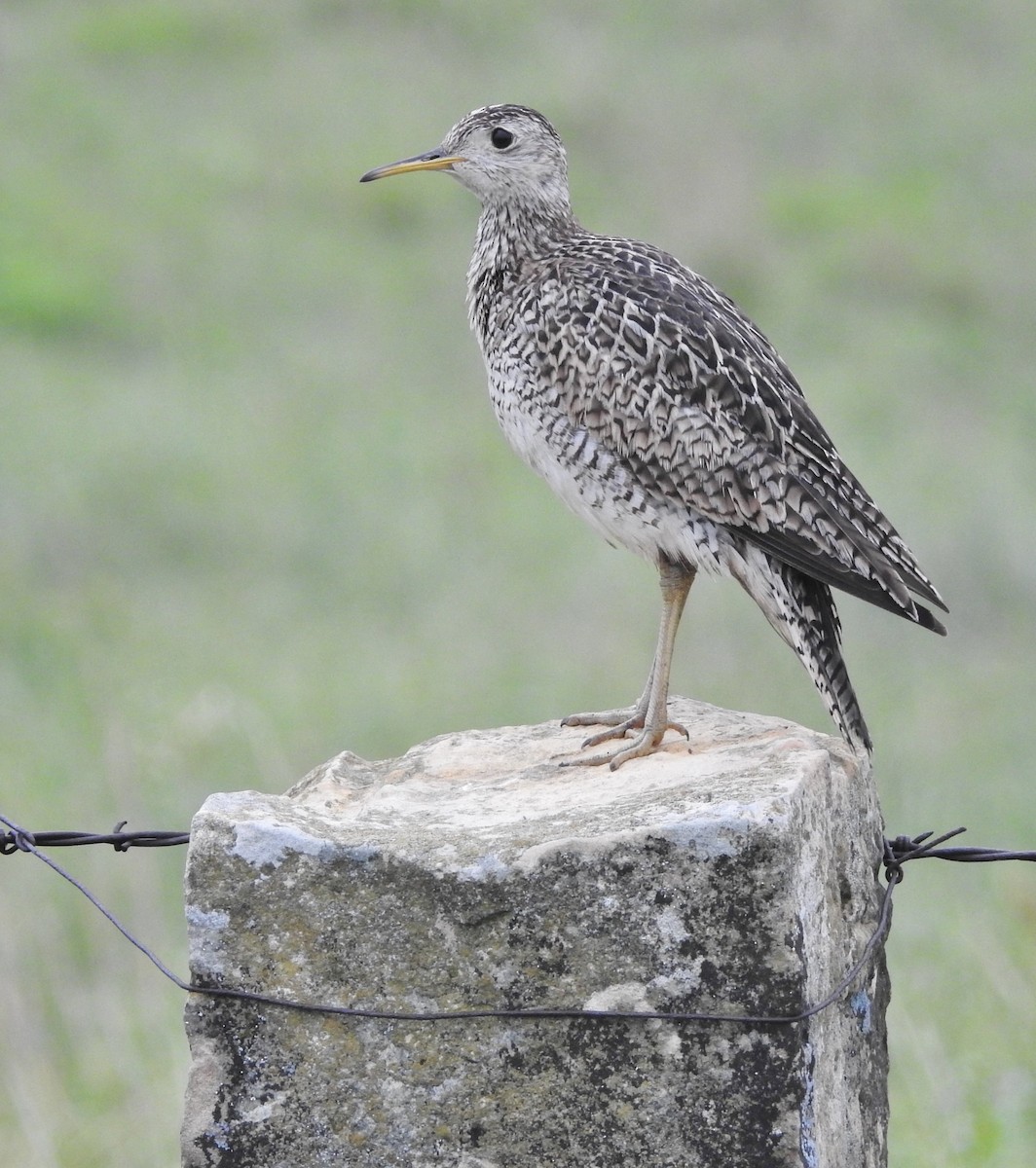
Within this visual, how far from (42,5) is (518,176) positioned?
20.0 meters

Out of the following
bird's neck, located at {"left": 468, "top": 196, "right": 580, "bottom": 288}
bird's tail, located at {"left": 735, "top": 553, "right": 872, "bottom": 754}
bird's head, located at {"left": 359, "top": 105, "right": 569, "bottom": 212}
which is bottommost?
bird's tail, located at {"left": 735, "top": 553, "right": 872, "bottom": 754}

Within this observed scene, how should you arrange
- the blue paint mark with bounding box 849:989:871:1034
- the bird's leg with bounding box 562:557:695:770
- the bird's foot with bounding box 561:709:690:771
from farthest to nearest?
the bird's leg with bounding box 562:557:695:770, the bird's foot with bounding box 561:709:690:771, the blue paint mark with bounding box 849:989:871:1034

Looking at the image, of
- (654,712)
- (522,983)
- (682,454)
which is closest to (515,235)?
(682,454)

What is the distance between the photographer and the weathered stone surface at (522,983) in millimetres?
3045

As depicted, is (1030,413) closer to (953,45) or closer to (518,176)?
(518,176)

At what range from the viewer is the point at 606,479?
489 centimetres

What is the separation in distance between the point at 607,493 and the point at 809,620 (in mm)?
660

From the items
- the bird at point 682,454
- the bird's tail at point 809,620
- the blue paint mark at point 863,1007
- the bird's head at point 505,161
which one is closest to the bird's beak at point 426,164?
the bird's head at point 505,161

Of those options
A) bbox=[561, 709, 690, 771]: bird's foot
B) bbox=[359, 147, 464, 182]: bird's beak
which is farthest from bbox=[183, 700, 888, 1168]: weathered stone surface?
bbox=[359, 147, 464, 182]: bird's beak

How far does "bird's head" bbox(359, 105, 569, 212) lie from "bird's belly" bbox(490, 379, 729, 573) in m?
0.89

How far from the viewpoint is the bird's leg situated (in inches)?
168

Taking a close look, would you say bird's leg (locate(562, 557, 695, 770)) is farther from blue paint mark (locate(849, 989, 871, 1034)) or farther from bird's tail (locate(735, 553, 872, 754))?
blue paint mark (locate(849, 989, 871, 1034))

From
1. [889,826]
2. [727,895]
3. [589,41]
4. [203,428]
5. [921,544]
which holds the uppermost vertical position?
[589,41]

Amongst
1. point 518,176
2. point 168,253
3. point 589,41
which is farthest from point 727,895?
point 589,41
